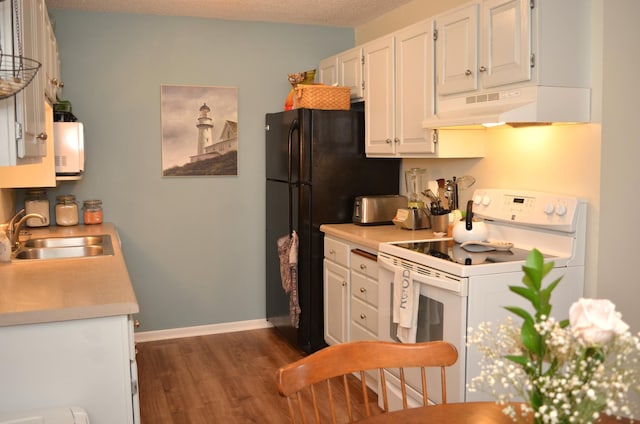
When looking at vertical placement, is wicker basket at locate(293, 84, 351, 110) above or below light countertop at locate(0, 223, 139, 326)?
above

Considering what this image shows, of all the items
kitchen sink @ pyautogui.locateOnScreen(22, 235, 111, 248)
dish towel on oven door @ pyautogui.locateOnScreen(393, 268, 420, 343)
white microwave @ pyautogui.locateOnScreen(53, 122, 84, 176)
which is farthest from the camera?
white microwave @ pyautogui.locateOnScreen(53, 122, 84, 176)

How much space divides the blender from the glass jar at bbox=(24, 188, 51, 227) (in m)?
2.32

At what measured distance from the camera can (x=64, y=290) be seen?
237 centimetres

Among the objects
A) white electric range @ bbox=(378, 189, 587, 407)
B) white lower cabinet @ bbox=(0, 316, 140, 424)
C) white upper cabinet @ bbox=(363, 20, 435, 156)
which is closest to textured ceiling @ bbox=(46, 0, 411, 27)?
white upper cabinet @ bbox=(363, 20, 435, 156)

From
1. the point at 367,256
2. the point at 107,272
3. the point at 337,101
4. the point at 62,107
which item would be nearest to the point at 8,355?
the point at 107,272

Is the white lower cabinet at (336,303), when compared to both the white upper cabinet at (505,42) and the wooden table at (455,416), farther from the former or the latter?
the wooden table at (455,416)

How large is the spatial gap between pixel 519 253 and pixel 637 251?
1.68ft

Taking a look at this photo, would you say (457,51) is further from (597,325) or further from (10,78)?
(597,325)

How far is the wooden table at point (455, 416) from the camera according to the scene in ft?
4.73

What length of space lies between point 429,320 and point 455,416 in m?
1.54

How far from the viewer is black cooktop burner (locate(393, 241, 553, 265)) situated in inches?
113

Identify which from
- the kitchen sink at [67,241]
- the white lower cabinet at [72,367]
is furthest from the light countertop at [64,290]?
the kitchen sink at [67,241]

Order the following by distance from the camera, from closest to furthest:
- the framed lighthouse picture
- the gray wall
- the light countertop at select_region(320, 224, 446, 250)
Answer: the light countertop at select_region(320, 224, 446, 250) → the gray wall → the framed lighthouse picture

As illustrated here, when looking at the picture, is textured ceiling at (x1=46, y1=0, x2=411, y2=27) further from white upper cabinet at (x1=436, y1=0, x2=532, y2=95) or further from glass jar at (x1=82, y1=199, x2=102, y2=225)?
glass jar at (x1=82, y1=199, x2=102, y2=225)
